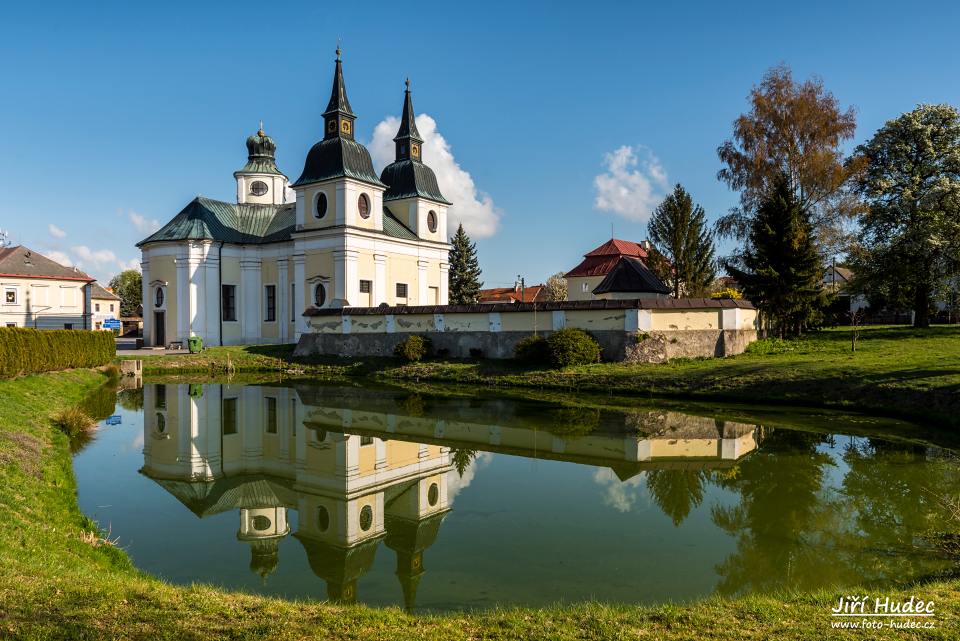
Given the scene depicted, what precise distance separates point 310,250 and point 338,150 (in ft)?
19.5

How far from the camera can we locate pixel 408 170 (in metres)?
41.8

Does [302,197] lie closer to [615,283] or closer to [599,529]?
[615,283]

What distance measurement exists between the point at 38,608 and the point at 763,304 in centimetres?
2870

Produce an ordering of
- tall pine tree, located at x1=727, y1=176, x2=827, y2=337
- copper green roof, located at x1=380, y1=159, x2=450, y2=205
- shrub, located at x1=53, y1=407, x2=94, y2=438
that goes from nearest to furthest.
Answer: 1. shrub, located at x1=53, y1=407, x2=94, y2=438
2. tall pine tree, located at x1=727, y1=176, x2=827, y2=337
3. copper green roof, located at x1=380, y1=159, x2=450, y2=205

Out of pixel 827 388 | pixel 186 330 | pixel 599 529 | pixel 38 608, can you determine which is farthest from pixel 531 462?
pixel 186 330

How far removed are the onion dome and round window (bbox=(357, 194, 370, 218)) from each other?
11.8 metres

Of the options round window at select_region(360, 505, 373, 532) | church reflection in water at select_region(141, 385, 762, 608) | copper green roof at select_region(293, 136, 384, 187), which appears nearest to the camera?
church reflection in water at select_region(141, 385, 762, 608)

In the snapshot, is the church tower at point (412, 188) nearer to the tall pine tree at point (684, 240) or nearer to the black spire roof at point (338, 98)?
the black spire roof at point (338, 98)

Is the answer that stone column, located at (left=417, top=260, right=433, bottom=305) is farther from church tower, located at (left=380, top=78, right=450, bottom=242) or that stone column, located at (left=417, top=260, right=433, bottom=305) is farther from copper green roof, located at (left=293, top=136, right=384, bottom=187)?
copper green roof, located at (left=293, top=136, right=384, bottom=187)

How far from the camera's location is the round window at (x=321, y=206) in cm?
3612

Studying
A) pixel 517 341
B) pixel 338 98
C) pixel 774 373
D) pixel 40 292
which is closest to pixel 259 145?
pixel 338 98

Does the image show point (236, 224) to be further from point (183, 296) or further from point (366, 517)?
point (366, 517)

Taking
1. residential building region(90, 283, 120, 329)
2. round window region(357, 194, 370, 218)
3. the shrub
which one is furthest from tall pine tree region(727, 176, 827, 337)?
residential building region(90, 283, 120, 329)

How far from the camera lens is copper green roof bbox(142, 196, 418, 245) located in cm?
3809
